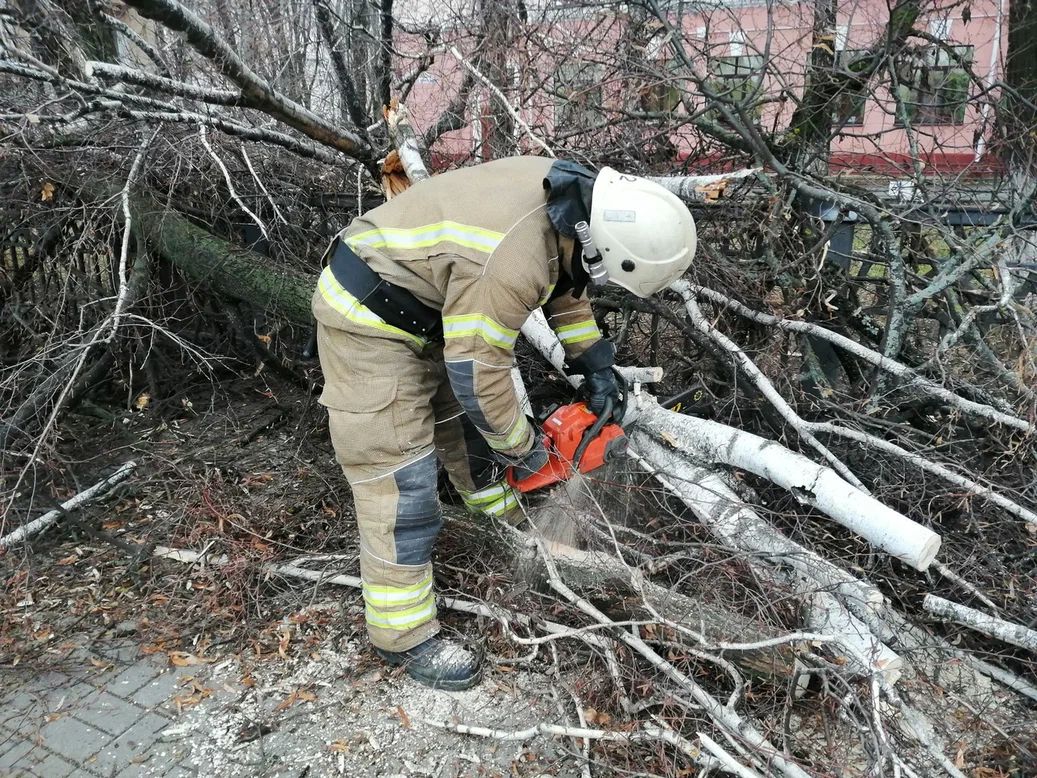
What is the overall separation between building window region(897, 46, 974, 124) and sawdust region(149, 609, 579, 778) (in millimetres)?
3301

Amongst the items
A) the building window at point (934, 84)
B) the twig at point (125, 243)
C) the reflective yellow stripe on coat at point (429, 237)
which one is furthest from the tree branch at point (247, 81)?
the building window at point (934, 84)

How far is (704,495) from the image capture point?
299 centimetres

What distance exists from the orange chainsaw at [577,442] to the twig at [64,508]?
8.22 ft

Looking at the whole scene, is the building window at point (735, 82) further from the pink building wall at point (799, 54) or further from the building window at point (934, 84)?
the building window at point (934, 84)

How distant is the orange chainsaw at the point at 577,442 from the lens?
2826mm

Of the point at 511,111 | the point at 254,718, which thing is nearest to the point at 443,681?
the point at 254,718

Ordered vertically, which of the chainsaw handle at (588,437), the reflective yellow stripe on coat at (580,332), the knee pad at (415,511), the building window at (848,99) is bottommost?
the knee pad at (415,511)

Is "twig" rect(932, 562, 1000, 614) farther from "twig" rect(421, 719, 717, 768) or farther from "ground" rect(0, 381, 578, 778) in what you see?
"ground" rect(0, 381, 578, 778)

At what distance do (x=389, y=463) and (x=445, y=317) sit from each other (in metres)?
0.64

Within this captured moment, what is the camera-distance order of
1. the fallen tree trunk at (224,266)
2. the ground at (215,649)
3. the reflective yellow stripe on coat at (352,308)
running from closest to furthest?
the ground at (215,649) → the reflective yellow stripe on coat at (352,308) → the fallen tree trunk at (224,266)

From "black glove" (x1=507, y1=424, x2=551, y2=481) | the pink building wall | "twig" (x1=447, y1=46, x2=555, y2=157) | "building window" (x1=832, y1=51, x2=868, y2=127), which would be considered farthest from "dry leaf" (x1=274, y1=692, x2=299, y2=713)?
"building window" (x1=832, y1=51, x2=868, y2=127)

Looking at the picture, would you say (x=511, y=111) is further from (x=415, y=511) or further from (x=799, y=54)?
(x=415, y=511)

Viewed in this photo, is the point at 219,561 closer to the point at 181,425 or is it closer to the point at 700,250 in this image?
the point at 181,425

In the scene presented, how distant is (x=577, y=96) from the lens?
4023mm
